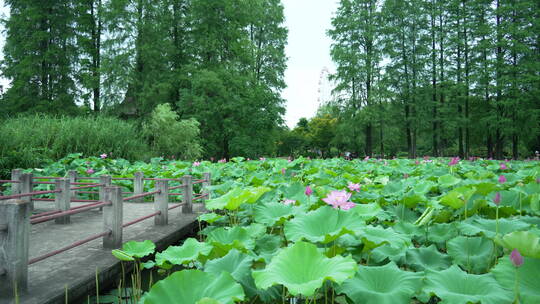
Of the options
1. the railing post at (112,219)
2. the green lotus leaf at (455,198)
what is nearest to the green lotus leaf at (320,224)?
the green lotus leaf at (455,198)

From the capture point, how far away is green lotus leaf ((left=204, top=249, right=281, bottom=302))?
51.8 inches

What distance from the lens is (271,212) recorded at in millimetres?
2164

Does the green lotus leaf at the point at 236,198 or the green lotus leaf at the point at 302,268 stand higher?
the green lotus leaf at the point at 236,198

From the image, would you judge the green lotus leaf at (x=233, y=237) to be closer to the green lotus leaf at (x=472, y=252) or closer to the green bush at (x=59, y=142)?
the green lotus leaf at (x=472, y=252)

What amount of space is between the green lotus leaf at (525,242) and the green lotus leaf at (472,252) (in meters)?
0.50

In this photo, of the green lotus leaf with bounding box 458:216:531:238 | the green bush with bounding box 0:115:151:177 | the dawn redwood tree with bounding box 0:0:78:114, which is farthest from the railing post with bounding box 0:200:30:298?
the dawn redwood tree with bounding box 0:0:78:114

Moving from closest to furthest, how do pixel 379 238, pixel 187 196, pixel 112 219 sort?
pixel 379 238 < pixel 112 219 < pixel 187 196

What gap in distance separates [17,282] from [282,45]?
74.1 ft

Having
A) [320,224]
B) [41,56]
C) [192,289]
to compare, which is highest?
[41,56]

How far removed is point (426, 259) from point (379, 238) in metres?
0.27

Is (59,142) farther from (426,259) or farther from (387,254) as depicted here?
(426,259)

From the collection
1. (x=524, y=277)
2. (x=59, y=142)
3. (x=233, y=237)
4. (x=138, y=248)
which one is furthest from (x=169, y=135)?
(x=524, y=277)

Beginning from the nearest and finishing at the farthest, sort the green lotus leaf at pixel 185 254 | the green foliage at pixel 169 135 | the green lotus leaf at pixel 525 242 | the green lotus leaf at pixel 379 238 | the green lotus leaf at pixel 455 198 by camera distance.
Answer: the green lotus leaf at pixel 525 242 < the green lotus leaf at pixel 379 238 < the green lotus leaf at pixel 185 254 < the green lotus leaf at pixel 455 198 < the green foliage at pixel 169 135

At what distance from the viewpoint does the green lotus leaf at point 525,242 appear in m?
1.03
